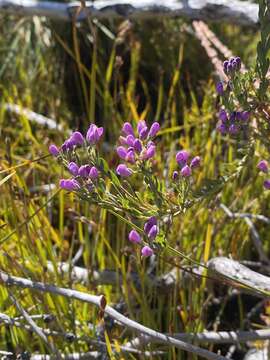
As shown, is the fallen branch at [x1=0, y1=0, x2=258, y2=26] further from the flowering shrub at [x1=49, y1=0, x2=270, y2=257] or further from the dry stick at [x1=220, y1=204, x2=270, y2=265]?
the flowering shrub at [x1=49, y1=0, x2=270, y2=257]

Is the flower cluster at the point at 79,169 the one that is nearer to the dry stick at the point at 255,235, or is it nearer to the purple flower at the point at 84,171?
the purple flower at the point at 84,171

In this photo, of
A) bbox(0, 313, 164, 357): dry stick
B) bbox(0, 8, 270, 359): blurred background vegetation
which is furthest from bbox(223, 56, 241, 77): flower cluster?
bbox(0, 313, 164, 357): dry stick

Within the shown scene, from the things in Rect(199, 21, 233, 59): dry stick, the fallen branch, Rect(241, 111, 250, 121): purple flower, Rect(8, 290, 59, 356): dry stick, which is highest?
the fallen branch

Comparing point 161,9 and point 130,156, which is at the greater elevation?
point 161,9

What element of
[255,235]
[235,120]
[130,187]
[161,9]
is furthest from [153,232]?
[161,9]

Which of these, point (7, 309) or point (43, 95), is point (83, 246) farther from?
point (43, 95)

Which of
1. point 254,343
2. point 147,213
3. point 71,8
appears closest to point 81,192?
point 147,213

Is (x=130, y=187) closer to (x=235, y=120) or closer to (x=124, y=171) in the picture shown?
(x=124, y=171)
